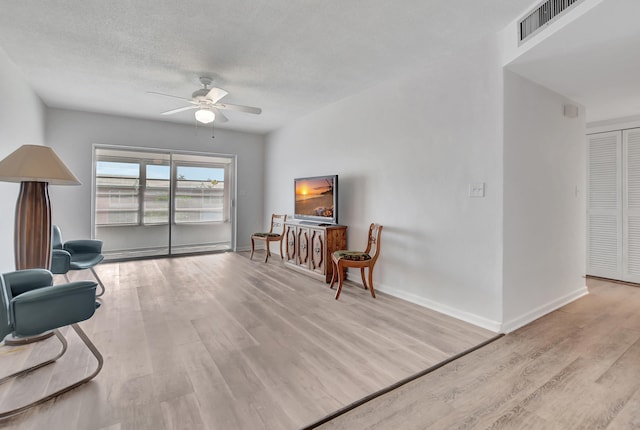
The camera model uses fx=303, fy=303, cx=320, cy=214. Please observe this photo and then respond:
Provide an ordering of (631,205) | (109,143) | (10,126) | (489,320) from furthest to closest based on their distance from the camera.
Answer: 1. (109,143)
2. (631,205)
3. (10,126)
4. (489,320)

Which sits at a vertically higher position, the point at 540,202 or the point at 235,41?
the point at 235,41

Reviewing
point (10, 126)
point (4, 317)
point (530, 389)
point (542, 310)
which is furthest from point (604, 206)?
point (10, 126)

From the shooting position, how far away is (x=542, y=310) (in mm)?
3018

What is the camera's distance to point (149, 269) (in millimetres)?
4898

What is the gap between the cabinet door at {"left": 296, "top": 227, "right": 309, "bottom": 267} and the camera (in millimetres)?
4578

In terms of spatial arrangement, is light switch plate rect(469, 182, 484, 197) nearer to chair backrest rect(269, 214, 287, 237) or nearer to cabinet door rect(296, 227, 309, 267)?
cabinet door rect(296, 227, 309, 267)

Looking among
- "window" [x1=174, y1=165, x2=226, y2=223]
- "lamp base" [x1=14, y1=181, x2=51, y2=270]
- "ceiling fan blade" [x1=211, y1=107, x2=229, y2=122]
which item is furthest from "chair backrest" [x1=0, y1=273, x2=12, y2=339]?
"window" [x1=174, y1=165, x2=226, y2=223]

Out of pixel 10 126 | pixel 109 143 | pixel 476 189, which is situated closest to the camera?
pixel 476 189

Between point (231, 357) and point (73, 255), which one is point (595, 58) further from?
point (73, 255)

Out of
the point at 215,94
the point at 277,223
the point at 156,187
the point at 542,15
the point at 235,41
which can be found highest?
the point at 235,41

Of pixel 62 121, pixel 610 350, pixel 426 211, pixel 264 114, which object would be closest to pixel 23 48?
pixel 62 121

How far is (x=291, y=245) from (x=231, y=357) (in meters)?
2.90

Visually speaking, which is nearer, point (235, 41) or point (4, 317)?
point (4, 317)

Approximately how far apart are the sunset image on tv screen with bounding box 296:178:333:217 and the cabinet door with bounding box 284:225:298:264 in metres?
0.33
